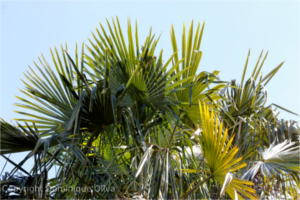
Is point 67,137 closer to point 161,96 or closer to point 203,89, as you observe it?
point 161,96

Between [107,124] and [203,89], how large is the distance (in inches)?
40.5

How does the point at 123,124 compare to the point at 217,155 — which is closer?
the point at 217,155

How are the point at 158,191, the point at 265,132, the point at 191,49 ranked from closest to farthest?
1. the point at 158,191
2. the point at 191,49
3. the point at 265,132

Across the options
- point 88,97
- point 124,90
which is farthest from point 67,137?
point 124,90

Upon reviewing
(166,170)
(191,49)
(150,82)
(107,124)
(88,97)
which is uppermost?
(191,49)

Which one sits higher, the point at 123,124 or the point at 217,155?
the point at 123,124

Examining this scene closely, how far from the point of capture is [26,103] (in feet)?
8.49

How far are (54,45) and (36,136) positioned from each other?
3.04ft

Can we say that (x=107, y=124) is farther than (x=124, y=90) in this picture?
Yes

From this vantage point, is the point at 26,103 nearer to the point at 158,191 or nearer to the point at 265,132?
the point at 158,191

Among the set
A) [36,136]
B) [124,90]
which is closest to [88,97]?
[124,90]

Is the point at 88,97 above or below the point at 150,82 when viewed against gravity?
below

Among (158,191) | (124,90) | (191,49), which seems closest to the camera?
(158,191)

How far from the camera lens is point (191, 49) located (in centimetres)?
284
